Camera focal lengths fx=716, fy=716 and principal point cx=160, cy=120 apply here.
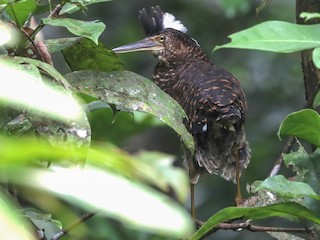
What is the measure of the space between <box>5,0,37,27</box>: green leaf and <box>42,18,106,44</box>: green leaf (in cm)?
3

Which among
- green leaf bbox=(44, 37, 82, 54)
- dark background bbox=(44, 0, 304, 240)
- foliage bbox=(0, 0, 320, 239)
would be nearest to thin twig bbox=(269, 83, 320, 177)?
foliage bbox=(0, 0, 320, 239)

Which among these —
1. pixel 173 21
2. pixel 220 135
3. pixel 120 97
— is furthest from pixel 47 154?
pixel 173 21

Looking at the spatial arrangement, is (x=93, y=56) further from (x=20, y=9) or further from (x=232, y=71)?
(x=232, y=71)

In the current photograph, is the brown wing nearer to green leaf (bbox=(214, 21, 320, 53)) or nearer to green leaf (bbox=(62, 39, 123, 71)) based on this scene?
green leaf (bbox=(62, 39, 123, 71))

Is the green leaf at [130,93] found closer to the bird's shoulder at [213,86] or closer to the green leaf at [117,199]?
the bird's shoulder at [213,86]

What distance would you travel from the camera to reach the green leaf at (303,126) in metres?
1.47

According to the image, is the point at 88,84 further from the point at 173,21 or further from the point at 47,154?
the point at 173,21

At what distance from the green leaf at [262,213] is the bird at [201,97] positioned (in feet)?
2.28

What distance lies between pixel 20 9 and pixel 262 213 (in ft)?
2.05

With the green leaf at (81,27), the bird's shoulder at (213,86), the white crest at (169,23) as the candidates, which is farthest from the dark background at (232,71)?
the green leaf at (81,27)

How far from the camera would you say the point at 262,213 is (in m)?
1.46

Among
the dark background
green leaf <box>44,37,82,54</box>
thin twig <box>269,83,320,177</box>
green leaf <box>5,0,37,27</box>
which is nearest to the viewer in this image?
green leaf <box>5,0,37,27</box>

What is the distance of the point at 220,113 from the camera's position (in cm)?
235

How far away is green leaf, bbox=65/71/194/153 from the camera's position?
145cm
